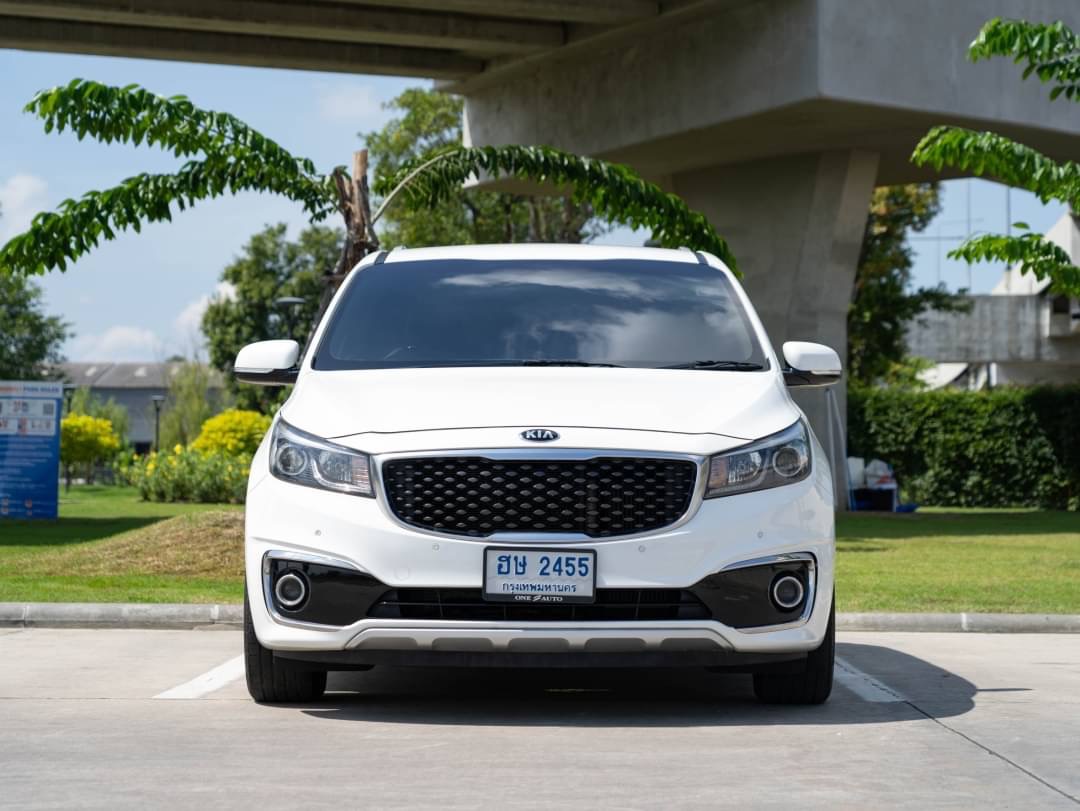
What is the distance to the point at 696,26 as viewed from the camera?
25375 millimetres

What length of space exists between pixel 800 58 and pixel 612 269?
16155mm

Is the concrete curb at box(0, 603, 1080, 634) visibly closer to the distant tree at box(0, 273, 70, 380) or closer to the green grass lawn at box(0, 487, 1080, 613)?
the green grass lawn at box(0, 487, 1080, 613)

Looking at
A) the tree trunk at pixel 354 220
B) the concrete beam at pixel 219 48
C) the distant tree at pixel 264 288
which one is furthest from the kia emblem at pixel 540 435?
the distant tree at pixel 264 288

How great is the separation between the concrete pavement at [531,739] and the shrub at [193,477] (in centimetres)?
2331

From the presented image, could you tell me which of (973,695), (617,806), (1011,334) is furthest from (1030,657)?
(1011,334)

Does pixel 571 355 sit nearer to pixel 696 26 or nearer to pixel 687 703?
pixel 687 703

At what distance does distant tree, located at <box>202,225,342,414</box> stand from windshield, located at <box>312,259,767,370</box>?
70770mm

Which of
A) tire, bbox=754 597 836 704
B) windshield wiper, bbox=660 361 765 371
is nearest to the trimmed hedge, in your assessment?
windshield wiper, bbox=660 361 765 371

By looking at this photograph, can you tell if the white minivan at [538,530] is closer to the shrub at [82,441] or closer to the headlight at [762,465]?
the headlight at [762,465]

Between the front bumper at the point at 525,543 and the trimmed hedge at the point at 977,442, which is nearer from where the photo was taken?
the front bumper at the point at 525,543

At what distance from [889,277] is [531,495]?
3741 cm

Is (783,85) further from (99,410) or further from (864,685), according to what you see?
(99,410)

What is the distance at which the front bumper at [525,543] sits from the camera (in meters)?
6.14

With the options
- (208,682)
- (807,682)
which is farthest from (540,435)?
(208,682)
